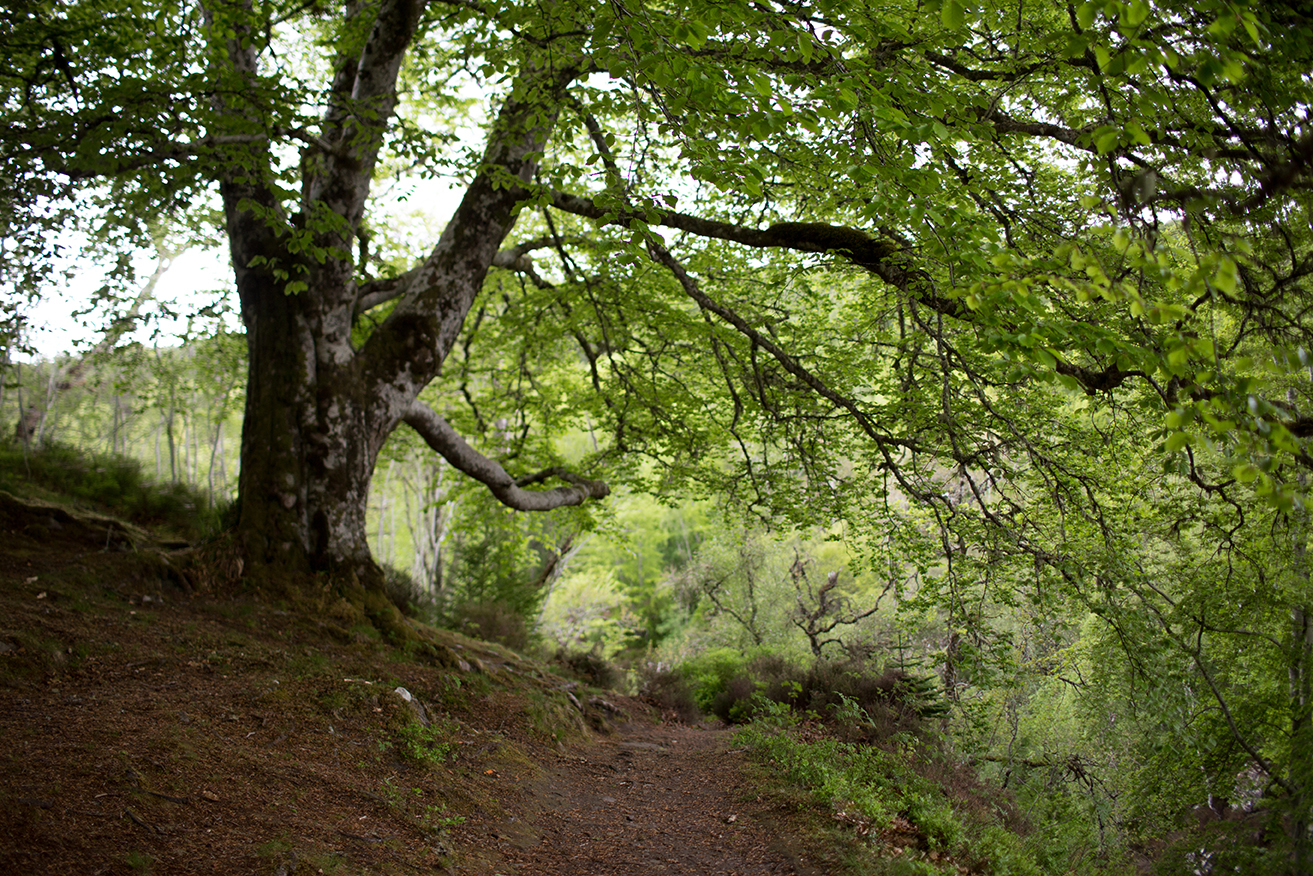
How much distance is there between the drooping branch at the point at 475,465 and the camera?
7469mm

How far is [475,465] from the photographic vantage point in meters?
7.72

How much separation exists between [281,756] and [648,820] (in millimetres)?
2687

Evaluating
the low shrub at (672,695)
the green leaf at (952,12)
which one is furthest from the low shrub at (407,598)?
the green leaf at (952,12)

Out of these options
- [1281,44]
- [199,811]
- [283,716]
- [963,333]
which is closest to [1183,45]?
[1281,44]

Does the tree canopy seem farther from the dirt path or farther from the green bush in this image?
the green bush

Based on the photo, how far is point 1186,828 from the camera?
6980mm

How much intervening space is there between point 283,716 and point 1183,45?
6141 millimetres

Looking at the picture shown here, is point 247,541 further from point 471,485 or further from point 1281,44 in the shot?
point 1281,44

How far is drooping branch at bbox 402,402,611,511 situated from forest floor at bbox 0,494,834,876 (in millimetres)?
1862

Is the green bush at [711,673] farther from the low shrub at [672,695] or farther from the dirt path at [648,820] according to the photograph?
the dirt path at [648,820]

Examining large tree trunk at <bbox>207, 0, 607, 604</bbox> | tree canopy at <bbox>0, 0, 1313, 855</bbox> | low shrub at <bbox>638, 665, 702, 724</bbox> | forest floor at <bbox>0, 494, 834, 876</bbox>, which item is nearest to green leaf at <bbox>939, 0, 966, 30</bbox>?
tree canopy at <bbox>0, 0, 1313, 855</bbox>

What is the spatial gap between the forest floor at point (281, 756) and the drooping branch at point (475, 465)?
1862 mm

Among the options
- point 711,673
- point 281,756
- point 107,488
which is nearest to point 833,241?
point 281,756

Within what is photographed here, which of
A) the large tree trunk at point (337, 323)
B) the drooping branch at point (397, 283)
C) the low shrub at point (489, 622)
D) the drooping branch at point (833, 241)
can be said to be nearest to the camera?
the drooping branch at point (833, 241)
